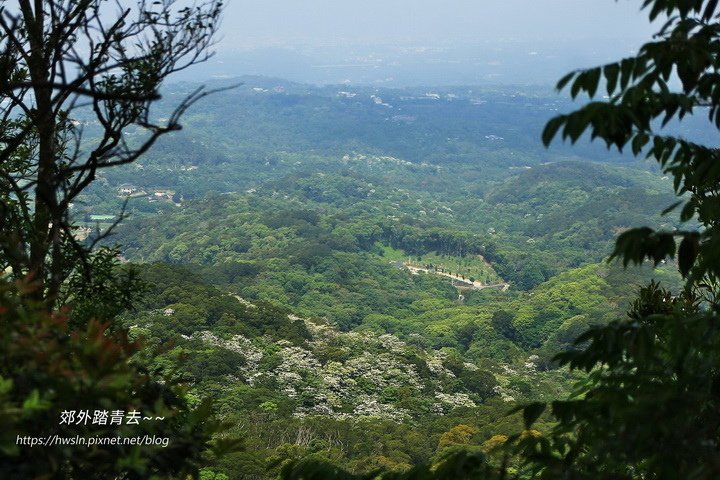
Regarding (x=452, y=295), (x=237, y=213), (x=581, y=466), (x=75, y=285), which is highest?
(x=581, y=466)

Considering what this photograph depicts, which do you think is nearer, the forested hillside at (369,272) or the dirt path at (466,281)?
the forested hillside at (369,272)

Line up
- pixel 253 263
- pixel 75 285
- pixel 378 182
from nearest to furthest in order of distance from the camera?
pixel 75 285
pixel 253 263
pixel 378 182

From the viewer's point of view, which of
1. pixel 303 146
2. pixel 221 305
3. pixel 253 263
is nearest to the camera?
pixel 221 305

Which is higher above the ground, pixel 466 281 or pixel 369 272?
pixel 369 272

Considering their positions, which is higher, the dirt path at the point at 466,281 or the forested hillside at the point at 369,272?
the forested hillside at the point at 369,272

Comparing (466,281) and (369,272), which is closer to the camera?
(369,272)

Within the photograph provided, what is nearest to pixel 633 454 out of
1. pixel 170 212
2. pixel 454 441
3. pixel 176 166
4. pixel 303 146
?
pixel 454 441

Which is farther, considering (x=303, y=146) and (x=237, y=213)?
(x=303, y=146)

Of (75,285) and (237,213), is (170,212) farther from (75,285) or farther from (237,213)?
(75,285)

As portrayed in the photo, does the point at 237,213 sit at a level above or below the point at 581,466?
below

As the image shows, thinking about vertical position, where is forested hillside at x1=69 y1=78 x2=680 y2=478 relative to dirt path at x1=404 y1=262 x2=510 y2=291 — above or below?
above

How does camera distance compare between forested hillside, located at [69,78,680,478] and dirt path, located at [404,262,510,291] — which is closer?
forested hillside, located at [69,78,680,478]
